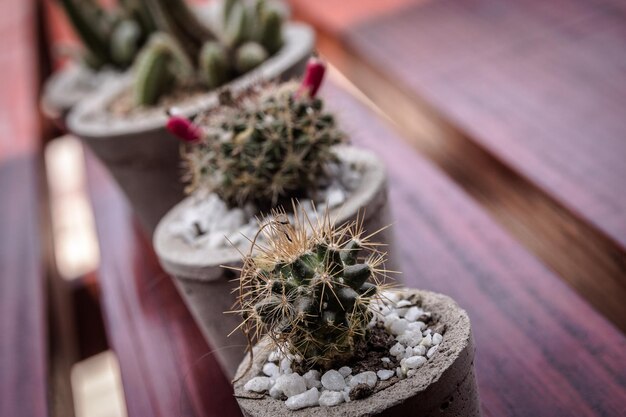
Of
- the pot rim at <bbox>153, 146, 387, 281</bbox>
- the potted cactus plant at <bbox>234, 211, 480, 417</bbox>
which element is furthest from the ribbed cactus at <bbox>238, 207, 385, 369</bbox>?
the pot rim at <bbox>153, 146, 387, 281</bbox>

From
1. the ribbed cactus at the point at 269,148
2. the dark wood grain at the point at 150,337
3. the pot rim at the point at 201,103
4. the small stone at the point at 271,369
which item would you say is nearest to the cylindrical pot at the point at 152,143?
the pot rim at the point at 201,103

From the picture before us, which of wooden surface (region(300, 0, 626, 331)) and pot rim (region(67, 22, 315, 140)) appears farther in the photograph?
pot rim (region(67, 22, 315, 140))

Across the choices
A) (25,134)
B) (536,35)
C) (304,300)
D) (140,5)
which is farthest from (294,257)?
(25,134)

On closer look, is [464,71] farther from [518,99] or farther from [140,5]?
[140,5]

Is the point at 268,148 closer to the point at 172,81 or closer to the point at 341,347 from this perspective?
the point at 341,347

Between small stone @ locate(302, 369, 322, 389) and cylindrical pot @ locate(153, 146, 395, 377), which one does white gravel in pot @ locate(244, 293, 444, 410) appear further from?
cylindrical pot @ locate(153, 146, 395, 377)

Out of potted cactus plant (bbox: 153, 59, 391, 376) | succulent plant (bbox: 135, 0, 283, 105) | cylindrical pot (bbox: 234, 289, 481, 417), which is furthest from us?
succulent plant (bbox: 135, 0, 283, 105)
